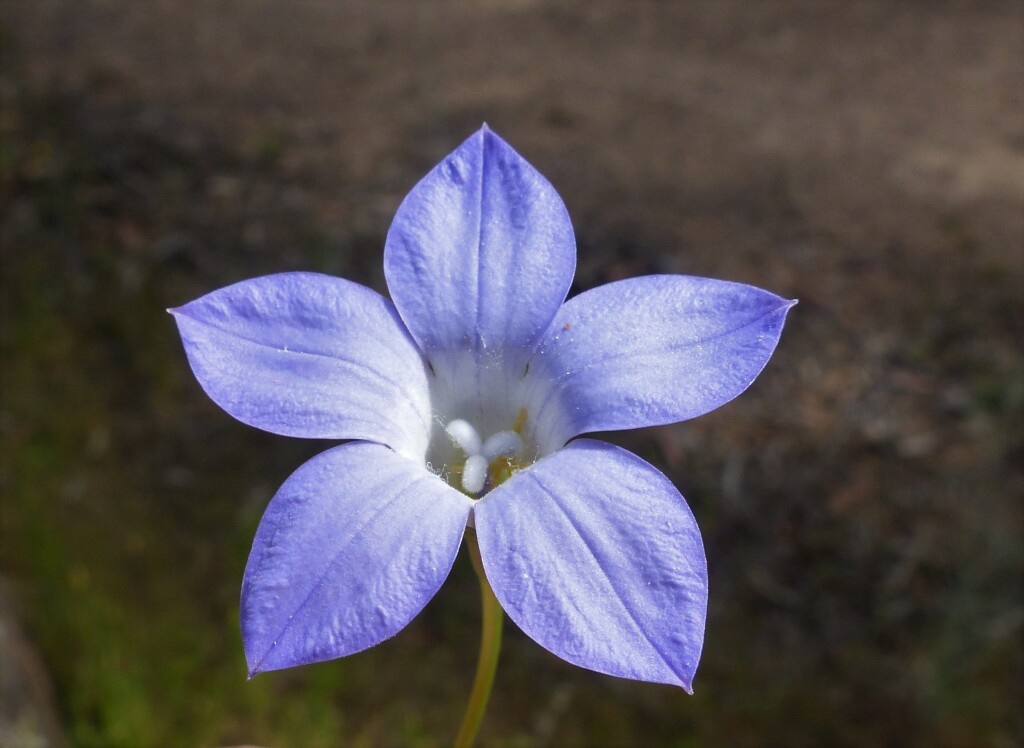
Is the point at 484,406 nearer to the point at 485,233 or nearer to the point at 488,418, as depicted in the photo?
the point at 488,418

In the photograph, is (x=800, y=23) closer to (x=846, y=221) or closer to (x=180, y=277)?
(x=846, y=221)

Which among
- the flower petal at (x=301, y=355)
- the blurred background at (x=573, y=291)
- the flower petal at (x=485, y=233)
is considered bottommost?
the blurred background at (x=573, y=291)

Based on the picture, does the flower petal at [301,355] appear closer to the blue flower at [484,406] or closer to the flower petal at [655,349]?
the blue flower at [484,406]

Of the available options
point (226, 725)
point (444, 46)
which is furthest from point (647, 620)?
point (444, 46)

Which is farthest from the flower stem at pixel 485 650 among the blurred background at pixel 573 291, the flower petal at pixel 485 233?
the blurred background at pixel 573 291

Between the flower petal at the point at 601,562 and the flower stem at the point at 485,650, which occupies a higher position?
Result: the flower petal at the point at 601,562

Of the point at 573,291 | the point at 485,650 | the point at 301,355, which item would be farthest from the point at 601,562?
the point at 573,291

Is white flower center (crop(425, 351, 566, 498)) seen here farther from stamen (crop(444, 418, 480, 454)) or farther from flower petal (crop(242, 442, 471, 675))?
flower petal (crop(242, 442, 471, 675))
